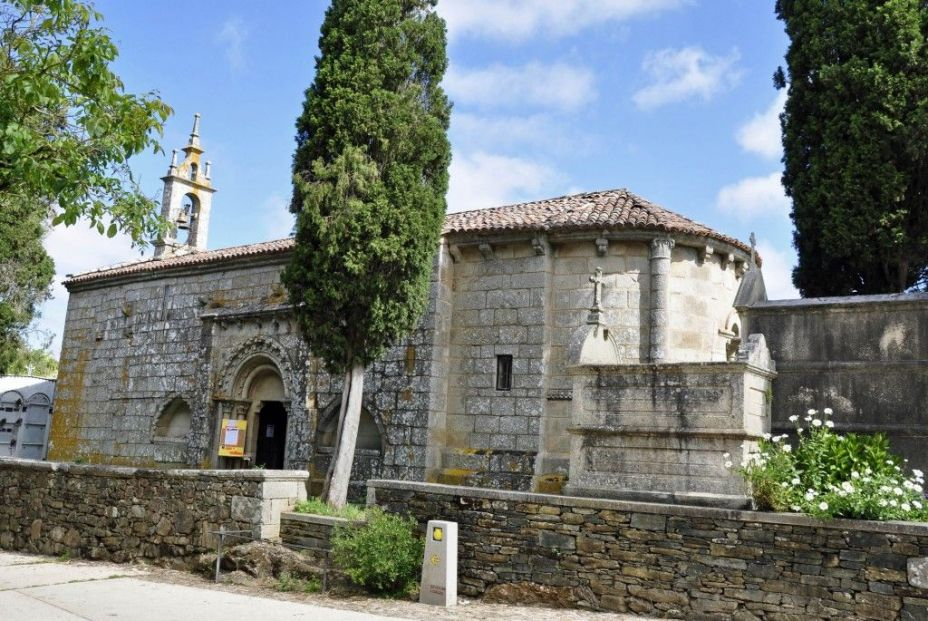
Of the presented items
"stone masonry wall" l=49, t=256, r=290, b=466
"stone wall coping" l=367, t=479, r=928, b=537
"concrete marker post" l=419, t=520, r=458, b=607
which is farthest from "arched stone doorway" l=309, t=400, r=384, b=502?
"concrete marker post" l=419, t=520, r=458, b=607

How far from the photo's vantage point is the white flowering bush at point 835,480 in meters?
6.89

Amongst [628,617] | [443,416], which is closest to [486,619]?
[628,617]

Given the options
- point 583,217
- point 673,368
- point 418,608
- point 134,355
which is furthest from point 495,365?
point 134,355

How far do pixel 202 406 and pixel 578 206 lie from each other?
9.73m

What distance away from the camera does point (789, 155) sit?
1495cm

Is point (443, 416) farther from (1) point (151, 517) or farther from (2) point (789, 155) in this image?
(2) point (789, 155)

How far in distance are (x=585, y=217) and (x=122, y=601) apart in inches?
370

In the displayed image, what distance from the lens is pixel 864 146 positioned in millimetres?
13344

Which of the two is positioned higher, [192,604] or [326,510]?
[326,510]

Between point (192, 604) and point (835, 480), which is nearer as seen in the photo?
point (835, 480)

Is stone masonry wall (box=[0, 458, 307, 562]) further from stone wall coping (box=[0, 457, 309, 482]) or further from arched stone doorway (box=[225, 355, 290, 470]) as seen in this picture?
arched stone doorway (box=[225, 355, 290, 470])

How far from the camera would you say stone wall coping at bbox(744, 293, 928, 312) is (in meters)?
9.21

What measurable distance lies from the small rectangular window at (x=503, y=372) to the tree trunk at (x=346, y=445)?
9.97 feet

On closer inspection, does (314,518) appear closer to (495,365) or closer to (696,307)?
(495,365)
